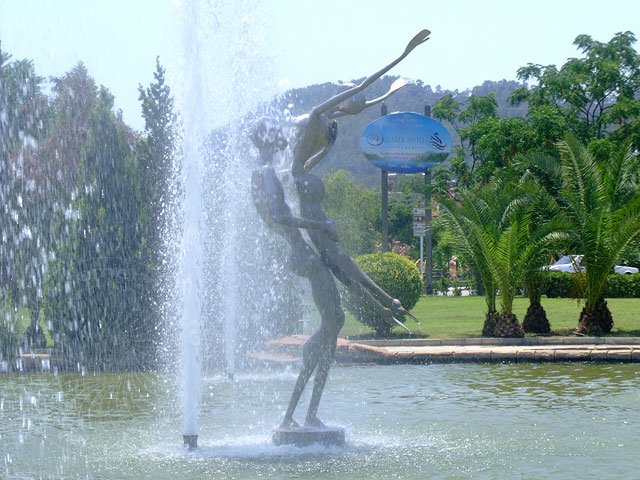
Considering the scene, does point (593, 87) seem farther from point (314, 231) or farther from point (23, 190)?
point (314, 231)

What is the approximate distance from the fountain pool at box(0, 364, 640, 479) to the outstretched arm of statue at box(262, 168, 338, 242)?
187 cm

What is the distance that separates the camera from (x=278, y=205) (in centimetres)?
868

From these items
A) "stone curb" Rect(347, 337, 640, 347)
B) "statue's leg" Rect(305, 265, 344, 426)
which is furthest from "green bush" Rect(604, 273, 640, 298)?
"statue's leg" Rect(305, 265, 344, 426)

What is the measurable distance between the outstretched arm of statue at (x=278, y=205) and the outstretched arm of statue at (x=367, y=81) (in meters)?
0.72

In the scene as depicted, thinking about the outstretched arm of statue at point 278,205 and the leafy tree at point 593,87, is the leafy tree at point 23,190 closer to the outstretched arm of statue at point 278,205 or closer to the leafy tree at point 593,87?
the outstretched arm of statue at point 278,205

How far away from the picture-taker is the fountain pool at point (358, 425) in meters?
8.02

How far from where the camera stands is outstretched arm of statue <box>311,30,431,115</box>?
346 inches

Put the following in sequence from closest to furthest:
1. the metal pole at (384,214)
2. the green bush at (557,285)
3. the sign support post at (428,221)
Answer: the green bush at (557,285) → the metal pole at (384,214) → the sign support post at (428,221)

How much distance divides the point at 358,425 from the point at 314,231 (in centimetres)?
217

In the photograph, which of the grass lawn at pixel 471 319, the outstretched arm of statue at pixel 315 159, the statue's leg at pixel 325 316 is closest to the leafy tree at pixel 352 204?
the grass lawn at pixel 471 319

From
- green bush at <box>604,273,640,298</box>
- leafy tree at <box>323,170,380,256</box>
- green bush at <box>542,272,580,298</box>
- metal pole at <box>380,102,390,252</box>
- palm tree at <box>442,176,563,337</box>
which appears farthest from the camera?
leafy tree at <box>323,170,380,256</box>

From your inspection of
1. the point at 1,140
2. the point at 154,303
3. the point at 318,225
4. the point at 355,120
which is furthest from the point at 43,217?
the point at 355,120

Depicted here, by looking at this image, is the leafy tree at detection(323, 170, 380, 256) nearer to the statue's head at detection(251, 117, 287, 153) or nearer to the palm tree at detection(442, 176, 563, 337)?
the palm tree at detection(442, 176, 563, 337)

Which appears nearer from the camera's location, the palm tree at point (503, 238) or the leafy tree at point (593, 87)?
the palm tree at point (503, 238)
